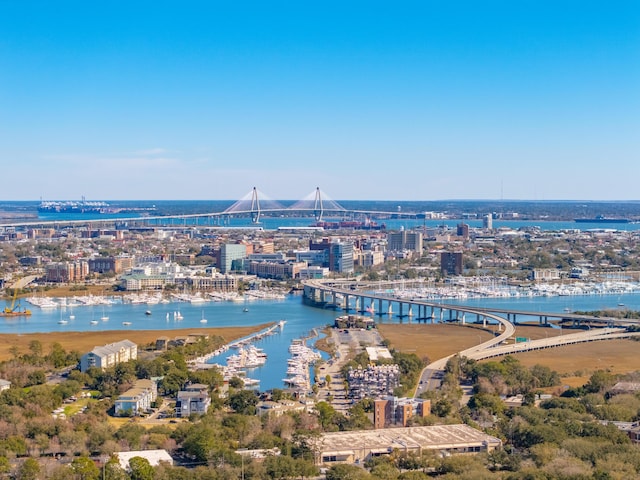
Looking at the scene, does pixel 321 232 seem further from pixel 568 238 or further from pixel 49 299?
pixel 49 299

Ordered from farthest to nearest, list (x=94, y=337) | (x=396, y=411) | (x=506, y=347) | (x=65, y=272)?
(x=65, y=272)
(x=94, y=337)
(x=506, y=347)
(x=396, y=411)

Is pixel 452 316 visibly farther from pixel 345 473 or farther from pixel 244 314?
pixel 345 473

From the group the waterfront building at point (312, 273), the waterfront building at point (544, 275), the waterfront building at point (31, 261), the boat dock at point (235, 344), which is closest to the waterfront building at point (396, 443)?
the boat dock at point (235, 344)

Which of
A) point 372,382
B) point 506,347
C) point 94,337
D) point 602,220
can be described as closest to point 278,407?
point 372,382

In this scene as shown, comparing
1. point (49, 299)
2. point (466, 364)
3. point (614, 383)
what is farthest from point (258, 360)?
point (49, 299)

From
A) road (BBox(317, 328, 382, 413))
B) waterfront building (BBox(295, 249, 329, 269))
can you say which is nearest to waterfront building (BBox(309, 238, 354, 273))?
waterfront building (BBox(295, 249, 329, 269))

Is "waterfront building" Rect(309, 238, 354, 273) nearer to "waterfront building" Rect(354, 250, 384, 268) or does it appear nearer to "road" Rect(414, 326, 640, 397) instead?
"waterfront building" Rect(354, 250, 384, 268)
